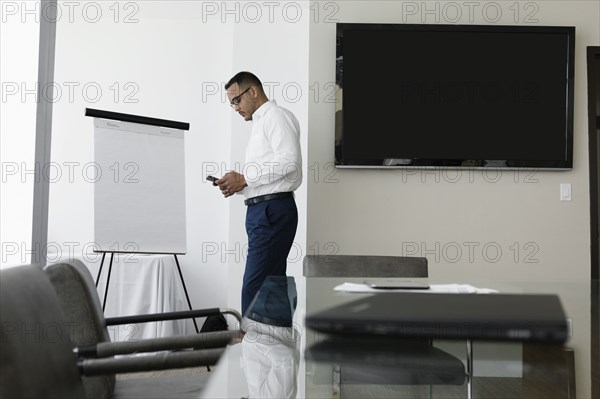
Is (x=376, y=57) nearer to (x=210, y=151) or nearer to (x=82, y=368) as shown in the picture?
(x=210, y=151)

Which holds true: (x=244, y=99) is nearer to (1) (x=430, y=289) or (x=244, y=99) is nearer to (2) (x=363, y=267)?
(2) (x=363, y=267)

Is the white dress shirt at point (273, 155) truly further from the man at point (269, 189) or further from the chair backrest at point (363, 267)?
the chair backrest at point (363, 267)

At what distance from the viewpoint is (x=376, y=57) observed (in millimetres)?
4629

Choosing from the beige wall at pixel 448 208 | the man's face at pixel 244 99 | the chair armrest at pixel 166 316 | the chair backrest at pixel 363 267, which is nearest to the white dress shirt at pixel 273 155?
the man's face at pixel 244 99

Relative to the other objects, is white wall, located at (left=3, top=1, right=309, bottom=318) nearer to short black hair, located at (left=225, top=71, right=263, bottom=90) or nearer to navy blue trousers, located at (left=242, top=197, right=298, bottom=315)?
short black hair, located at (left=225, top=71, right=263, bottom=90)

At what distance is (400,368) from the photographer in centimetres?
124

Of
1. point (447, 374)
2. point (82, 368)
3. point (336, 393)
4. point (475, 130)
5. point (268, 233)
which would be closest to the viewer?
point (336, 393)

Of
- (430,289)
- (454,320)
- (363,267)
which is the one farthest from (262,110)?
(454,320)

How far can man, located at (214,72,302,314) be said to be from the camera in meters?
3.96

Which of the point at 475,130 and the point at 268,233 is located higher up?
the point at 475,130

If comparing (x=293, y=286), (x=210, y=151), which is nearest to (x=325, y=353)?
(x=293, y=286)

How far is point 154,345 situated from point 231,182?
2.10 metres

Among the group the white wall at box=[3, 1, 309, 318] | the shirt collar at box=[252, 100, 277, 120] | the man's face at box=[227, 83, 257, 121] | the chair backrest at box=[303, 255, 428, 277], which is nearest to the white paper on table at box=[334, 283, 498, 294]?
the chair backrest at box=[303, 255, 428, 277]

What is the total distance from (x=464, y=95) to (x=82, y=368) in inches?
138
